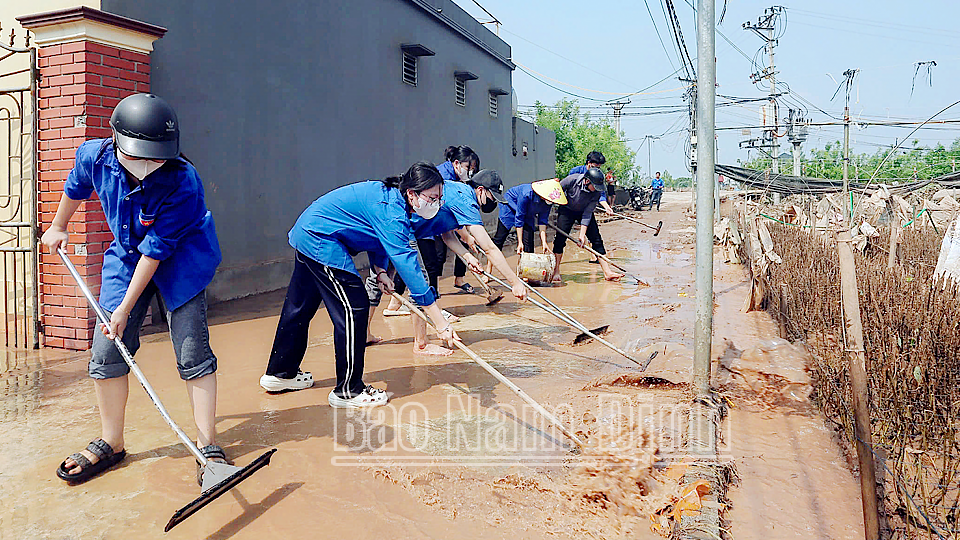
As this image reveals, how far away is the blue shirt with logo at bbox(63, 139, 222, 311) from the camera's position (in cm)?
282

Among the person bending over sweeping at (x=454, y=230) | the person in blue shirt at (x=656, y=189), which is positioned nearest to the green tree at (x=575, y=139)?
the person in blue shirt at (x=656, y=189)

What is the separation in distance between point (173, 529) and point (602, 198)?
7148 millimetres

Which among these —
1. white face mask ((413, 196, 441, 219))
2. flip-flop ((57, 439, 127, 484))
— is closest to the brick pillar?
flip-flop ((57, 439, 127, 484))

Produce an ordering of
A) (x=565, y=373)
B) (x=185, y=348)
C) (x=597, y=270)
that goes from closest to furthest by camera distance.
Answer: (x=185, y=348)
(x=565, y=373)
(x=597, y=270)

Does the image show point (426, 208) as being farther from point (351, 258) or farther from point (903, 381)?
point (903, 381)

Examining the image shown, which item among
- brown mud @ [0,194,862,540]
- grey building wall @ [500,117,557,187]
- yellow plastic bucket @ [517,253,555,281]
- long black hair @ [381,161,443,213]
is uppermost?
grey building wall @ [500,117,557,187]

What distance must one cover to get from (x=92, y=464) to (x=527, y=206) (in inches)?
234

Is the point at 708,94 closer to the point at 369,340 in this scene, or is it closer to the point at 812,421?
the point at 812,421

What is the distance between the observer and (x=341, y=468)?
10.6 ft

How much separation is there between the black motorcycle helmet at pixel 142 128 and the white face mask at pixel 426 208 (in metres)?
1.36

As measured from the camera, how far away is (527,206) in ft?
27.3

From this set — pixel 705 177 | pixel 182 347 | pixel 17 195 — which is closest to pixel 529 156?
pixel 17 195

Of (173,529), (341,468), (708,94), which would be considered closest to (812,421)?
(708,94)

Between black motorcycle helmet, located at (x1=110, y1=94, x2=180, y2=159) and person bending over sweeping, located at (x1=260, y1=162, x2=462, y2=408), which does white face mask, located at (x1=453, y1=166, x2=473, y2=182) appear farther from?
black motorcycle helmet, located at (x1=110, y1=94, x2=180, y2=159)
